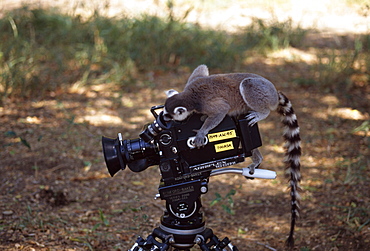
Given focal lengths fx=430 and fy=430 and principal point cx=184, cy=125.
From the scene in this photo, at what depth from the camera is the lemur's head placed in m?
2.05

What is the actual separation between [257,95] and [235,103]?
138 mm

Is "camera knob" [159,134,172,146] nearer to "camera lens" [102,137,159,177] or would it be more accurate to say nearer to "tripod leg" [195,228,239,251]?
"camera lens" [102,137,159,177]

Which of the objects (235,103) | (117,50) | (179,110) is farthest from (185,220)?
(117,50)

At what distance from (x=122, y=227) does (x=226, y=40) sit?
14.2 ft

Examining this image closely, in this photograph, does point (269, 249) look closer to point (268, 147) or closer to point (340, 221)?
point (340, 221)

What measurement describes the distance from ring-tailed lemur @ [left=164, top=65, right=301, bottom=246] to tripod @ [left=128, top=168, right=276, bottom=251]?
23 centimetres

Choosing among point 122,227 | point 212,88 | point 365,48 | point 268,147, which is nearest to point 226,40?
point 365,48

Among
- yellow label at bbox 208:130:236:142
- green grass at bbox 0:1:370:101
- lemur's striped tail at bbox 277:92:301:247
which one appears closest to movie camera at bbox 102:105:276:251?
yellow label at bbox 208:130:236:142

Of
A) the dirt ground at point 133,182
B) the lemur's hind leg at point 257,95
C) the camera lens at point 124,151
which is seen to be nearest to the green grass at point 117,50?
the dirt ground at point 133,182

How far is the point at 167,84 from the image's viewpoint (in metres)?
5.89

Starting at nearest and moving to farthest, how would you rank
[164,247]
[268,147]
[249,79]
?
[164,247]
[249,79]
[268,147]

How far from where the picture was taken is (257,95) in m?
→ 2.26

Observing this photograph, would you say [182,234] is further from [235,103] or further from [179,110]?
[235,103]

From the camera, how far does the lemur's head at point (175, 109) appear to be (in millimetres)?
2047
